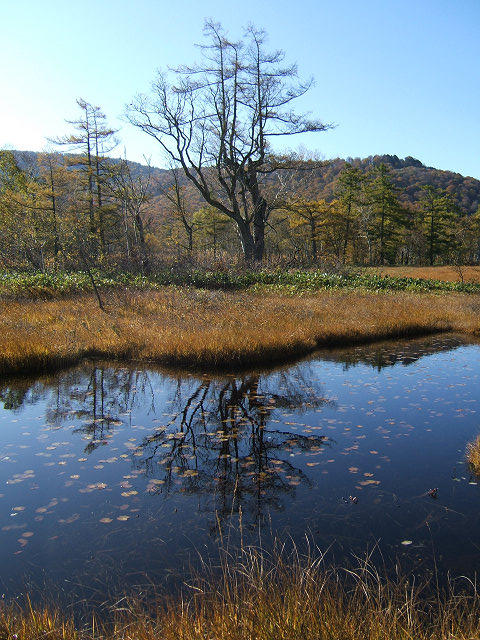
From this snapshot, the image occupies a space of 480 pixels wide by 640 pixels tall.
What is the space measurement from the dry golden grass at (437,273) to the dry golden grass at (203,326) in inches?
567

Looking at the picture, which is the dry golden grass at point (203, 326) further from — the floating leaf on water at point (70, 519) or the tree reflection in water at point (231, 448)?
the floating leaf on water at point (70, 519)

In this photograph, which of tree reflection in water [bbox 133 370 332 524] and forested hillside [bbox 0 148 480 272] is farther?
forested hillside [bbox 0 148 480 272]

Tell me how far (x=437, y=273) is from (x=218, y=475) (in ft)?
113

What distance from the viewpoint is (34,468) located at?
6.00 metres

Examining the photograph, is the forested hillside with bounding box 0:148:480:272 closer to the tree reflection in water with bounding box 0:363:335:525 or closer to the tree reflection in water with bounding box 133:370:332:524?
the tree reflection in water with bounding box 0:363:335:525

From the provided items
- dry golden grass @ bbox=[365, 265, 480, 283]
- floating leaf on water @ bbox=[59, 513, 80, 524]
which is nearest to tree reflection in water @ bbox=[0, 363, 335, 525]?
floating leaf on water @ bbox=[59, 513, 80, 524]

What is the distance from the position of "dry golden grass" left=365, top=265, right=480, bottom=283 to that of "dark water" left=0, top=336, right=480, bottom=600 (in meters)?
25.8

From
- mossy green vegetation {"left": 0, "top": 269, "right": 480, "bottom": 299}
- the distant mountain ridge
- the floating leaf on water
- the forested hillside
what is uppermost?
the distant mountain ridge

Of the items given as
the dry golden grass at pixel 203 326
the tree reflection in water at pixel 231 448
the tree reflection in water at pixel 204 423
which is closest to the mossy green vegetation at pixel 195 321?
the dry golden grass at pixel 203 326

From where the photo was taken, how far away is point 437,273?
36469mm

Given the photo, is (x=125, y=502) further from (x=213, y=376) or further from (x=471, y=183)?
(x=471, y=183)

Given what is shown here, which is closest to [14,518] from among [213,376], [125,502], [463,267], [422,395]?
[125,502]

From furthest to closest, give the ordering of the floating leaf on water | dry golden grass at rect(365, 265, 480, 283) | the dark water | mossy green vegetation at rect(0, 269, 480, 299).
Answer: dry golden grass at rect(365, 265, 480, 283) → mossy green vegetation at rect(0, 269, 480, 299) → the floating leaf on water → the dark water

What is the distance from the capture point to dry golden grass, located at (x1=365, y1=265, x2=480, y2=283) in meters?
34.5
